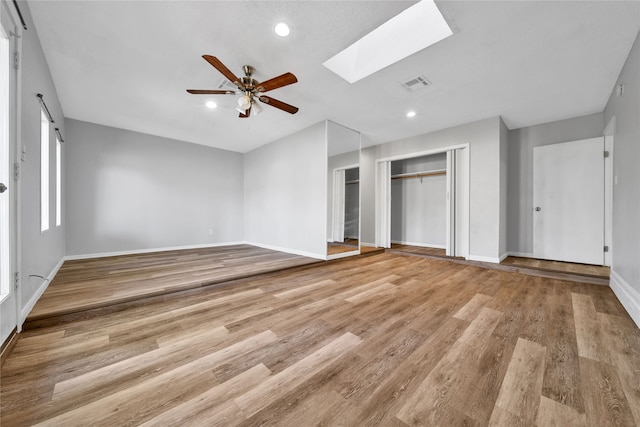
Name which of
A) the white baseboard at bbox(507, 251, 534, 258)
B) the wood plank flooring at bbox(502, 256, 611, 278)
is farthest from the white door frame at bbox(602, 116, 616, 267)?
the white baseboard at bbox(507, 251, 534, 258)

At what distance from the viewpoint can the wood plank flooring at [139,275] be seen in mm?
2109

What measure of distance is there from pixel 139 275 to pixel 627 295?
17.2 ft

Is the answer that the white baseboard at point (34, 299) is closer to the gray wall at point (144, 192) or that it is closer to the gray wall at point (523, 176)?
the gray wall at point (144, 192)

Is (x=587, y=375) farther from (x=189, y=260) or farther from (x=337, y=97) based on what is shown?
(x=189, y=260)

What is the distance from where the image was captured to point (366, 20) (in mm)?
1949

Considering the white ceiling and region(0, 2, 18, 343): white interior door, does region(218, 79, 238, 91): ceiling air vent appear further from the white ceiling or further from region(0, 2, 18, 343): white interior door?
region(0, 2, 18, 343): white interior door

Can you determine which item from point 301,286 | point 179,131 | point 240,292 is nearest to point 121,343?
point 240,292

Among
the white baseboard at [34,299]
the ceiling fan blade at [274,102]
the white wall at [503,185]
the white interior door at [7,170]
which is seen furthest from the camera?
the white wall at [503,185]

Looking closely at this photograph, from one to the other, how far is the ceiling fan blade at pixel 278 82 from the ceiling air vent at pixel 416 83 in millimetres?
1542

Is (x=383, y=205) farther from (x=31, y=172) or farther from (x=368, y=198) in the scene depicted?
(x=31, y=172)

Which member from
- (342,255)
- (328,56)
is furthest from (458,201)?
(328,56)

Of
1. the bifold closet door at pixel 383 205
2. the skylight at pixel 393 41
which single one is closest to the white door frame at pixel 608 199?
the bifold closet door at pixel 383 205

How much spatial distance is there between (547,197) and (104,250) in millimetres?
7943

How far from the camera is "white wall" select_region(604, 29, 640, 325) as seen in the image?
6.74 feet
